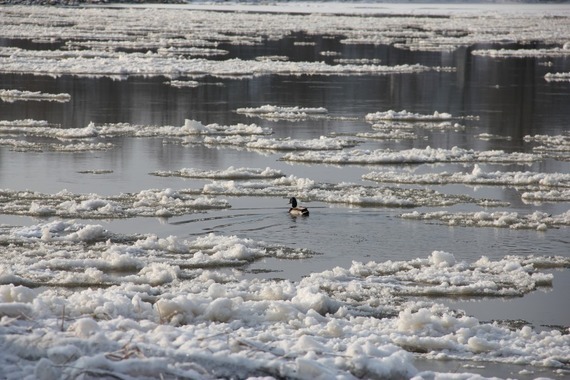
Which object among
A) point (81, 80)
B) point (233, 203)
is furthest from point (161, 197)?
point (81, 80)

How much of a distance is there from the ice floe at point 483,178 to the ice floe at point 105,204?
3107 millimetres

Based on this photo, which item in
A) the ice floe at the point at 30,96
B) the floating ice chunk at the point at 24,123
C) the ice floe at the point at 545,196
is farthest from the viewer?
the ice floe at the point at 30,96

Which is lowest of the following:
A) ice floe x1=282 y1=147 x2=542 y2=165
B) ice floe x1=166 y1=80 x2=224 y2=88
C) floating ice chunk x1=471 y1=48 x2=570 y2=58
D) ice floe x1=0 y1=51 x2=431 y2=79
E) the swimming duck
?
the swimming duck

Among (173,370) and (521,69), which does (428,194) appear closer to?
(173,370)

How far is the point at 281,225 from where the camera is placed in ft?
45.1

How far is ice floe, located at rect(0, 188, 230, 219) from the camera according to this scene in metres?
14.1

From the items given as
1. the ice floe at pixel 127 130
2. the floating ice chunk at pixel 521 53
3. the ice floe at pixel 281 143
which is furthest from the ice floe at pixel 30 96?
the floating ice chunk at pixel 521 53

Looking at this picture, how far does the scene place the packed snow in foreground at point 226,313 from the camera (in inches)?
290

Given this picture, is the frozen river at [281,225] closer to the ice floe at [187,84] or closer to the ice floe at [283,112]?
the ice floe at [283,112]

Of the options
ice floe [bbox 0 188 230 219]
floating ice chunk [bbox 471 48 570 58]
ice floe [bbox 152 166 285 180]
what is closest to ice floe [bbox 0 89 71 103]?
ice floe [bbox 152 166 285 180]

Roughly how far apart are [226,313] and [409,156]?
977cm

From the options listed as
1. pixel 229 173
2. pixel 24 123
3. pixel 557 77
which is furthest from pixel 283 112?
pixel 557 77

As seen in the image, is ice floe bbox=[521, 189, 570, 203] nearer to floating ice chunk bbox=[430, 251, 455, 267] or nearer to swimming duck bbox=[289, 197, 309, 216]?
swimming duck bbox=[289, 197, 309, 216]

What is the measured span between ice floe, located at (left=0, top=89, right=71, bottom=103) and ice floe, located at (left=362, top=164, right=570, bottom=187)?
11.6 meters
